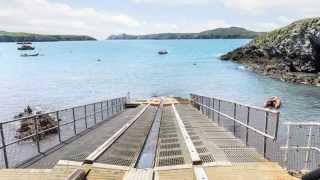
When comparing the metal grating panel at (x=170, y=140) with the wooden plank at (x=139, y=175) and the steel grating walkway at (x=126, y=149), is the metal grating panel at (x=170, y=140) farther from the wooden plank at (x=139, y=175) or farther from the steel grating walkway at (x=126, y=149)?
Answer: the wooden plank at (x=139, y=175)

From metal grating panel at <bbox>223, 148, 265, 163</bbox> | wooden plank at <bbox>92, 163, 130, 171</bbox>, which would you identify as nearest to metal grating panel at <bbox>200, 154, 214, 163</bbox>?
metal grating panel at <bbox>223, 148, 265, 163</bbox>

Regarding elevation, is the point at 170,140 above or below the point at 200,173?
below

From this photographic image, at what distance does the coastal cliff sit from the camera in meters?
67.9

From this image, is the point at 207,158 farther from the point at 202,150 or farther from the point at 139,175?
the point at 139,175

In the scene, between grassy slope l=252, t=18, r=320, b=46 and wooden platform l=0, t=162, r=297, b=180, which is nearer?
wooden platform l=0, t=162, r=297, b=180

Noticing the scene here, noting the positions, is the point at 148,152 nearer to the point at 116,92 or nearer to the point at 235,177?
the point at 235,177

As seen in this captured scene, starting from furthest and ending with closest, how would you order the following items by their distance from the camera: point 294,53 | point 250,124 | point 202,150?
point 294,53, point 250,124, point 202,150

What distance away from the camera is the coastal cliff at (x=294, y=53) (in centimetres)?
6788

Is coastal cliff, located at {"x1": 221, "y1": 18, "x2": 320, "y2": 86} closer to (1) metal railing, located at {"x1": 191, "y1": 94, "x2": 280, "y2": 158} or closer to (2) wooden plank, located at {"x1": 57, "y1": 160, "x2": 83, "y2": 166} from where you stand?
(1) metal railing, located at {"x1": 191, "y1": 94, "x2": 280, "y2": 158}

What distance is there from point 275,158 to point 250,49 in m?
89.3

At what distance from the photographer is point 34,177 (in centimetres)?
792

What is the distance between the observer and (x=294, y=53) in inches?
2972

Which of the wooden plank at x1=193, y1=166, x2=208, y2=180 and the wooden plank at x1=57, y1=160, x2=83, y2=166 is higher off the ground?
the wooden plank at x1=193, y1=166, x2=208, y2=180

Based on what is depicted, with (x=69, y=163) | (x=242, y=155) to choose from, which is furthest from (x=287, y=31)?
(x=69, y=163)
